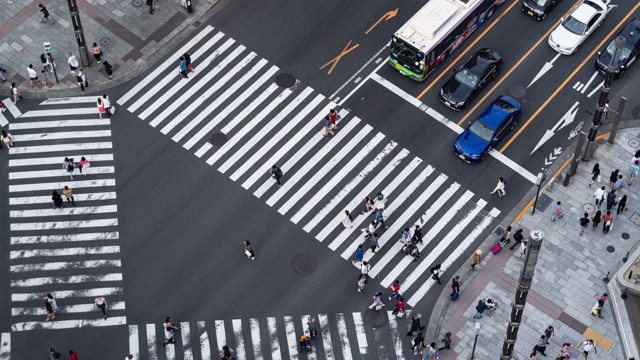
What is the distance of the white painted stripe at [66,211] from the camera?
5943cm

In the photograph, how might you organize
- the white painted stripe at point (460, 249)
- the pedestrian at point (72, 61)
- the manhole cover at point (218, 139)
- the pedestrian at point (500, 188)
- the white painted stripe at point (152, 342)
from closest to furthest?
the white painted stripe at point (152, 342) < the white painted stripe at point (460, 249) < the pedestrian at point (500, 188) < the manhole cover at point (218, 139) < the pedestrian at point (72, 61)

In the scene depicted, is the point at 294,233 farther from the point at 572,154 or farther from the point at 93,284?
the point at 572,154

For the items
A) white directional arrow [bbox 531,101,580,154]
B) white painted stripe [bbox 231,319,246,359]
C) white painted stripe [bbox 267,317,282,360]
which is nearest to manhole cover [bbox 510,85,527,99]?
white directional arrow [bbox 531,101,580,154]

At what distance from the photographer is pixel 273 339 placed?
5484cm

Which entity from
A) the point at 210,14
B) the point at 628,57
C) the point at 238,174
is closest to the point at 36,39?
the point at 210,14

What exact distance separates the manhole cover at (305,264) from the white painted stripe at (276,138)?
6.72m

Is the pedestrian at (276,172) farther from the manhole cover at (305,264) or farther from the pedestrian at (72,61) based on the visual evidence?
the pedestrian at (72,61)

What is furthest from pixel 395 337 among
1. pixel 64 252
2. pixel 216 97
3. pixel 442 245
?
pixel 216 97

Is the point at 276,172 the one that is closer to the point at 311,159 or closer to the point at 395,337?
the point at 311,159

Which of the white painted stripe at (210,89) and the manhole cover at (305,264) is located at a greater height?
the white painted stripe at (210,89)

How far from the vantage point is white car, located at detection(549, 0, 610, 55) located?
6556 cm

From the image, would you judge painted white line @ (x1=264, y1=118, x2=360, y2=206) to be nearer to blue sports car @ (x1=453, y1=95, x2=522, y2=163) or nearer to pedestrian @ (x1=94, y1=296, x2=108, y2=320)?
blue sports car @ (x1=453, y1=95, x2=522, y2=163)

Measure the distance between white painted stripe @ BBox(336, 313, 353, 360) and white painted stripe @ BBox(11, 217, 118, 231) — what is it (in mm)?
14226

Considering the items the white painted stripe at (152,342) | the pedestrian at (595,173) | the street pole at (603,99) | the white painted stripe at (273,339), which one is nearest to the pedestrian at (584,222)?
the pedestrian at (595,173)
